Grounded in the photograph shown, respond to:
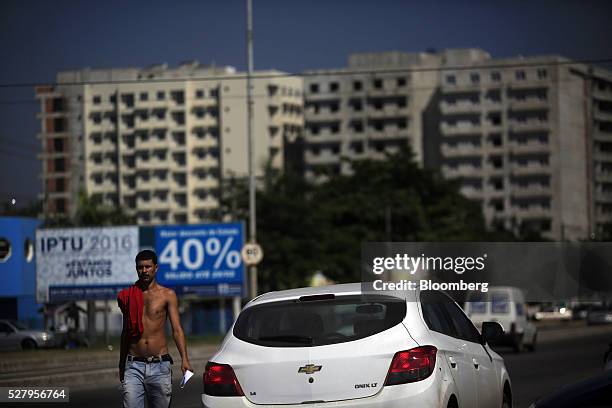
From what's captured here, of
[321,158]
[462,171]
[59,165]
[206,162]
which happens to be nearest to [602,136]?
[59,165]

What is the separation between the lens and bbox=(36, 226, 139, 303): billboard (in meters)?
48.3

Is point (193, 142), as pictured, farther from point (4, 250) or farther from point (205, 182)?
point (4, 250)

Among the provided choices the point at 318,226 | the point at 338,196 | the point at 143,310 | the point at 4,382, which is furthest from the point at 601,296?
the point at 338,196

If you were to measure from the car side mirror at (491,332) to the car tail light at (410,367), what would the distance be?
2020mm

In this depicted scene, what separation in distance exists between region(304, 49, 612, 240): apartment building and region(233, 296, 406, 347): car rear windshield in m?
122

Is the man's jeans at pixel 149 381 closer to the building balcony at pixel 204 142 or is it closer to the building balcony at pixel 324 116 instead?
the building balcony at pixel 324 116

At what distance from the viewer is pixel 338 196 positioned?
9431cm

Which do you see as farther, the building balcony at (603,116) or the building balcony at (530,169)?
the building balcony at (530,169)

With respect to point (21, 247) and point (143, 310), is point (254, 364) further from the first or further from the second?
point (21, 247)

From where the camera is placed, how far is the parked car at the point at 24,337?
47844 mm

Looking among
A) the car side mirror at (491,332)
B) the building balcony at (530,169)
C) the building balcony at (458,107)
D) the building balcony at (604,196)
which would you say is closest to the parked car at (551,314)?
the building balcony at (604,196)

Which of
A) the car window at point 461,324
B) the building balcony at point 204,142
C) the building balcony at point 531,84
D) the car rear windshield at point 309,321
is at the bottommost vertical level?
the car window at point 461,324

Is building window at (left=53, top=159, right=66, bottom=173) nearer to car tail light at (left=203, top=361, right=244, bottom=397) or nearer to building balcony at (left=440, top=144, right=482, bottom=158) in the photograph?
building balcony at (left=440, top=144, right=482, bottom=158)

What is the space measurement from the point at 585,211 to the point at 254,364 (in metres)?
131
